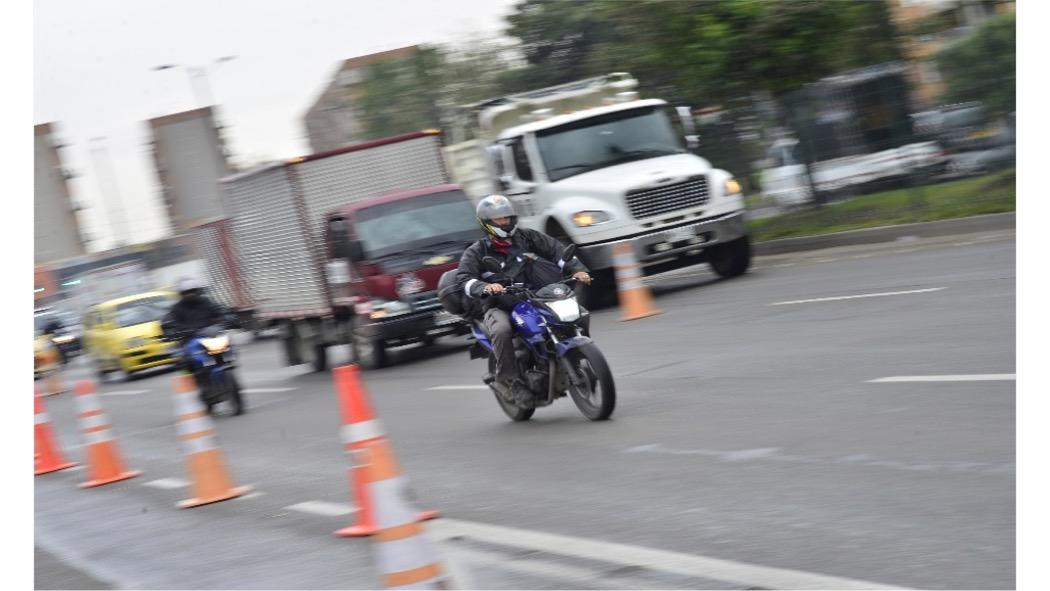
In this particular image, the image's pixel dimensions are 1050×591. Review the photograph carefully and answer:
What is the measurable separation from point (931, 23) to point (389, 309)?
18894 mm

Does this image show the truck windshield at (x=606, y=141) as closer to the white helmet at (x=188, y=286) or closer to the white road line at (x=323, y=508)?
the white helmet at (x=188, y=286)

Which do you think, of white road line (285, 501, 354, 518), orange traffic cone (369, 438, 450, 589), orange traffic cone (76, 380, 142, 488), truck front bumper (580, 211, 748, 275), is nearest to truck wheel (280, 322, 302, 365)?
truck front bumper (580, 211, 748, 275)

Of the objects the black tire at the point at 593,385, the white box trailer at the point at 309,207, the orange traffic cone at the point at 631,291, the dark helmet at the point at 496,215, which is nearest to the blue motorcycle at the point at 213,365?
the white box trailer at the point at 309,207

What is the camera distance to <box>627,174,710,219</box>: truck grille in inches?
733

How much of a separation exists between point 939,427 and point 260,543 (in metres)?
3.69

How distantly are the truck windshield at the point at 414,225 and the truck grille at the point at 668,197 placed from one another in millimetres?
2077

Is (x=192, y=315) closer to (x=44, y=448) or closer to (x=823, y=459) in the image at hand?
(x=44, y=448)

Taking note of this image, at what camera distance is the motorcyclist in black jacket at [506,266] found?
10156mm

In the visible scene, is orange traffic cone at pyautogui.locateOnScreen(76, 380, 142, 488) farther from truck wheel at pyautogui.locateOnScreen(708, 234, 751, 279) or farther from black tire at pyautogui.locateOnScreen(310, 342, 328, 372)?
truck wheel at pyautogui.locateOnScreen(708, 234, 751, 279)

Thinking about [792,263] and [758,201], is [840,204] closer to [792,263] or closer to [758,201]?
[758,201]

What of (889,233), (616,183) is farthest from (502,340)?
(889,233)

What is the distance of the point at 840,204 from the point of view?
24.9 metres

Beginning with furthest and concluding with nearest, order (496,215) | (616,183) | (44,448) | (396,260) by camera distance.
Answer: (616,183)
(396,260)
(44,448)
(496,215)

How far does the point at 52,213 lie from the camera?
7125 cm
